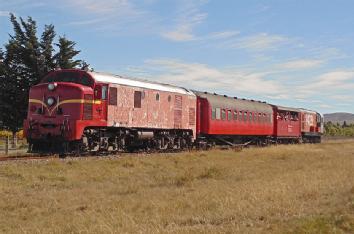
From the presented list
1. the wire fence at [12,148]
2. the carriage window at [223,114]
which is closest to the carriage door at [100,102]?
the wire fence at [12,148]

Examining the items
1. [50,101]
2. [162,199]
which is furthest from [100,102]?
[162,199]

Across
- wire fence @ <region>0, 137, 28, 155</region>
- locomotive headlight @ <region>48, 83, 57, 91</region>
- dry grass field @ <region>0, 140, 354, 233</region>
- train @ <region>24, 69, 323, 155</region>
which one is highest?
locomotive headlight @ <region>48, 83, 57, 91</region>

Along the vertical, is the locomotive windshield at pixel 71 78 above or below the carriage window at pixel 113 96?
above

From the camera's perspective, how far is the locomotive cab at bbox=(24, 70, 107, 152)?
20.8m

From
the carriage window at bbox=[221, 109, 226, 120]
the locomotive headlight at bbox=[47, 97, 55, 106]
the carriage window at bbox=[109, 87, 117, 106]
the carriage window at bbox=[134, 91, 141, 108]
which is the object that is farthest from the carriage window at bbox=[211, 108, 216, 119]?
the locomotive headlight at bbox=[47, 97, 55, 106]

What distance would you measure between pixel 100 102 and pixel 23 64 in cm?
900

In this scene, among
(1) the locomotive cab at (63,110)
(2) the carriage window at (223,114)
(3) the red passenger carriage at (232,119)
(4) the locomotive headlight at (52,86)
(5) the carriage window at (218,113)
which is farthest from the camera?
(2) the carriage window at (223,114)

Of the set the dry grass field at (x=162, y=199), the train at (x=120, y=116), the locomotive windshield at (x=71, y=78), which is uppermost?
the locomotive windshield at (x=71, y=78)

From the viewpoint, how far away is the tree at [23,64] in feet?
90.4

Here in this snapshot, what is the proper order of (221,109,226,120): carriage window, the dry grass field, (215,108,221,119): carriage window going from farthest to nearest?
(221,109,226,120): carriage window, (215,108,221,119): carriage window, the dry grass field

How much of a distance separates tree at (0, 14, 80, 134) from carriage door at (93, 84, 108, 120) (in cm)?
736

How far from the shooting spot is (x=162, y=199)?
13.0m

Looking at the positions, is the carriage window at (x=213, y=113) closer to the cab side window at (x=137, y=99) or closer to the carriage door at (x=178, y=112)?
the carriage door at (x=178, y=112)

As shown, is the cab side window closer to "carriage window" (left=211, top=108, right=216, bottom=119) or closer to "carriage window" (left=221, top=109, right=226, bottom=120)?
"carriage window" (left=211, top=108, right=216, bottom=119)
